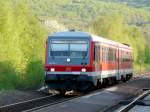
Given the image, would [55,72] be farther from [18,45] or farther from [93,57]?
[18,45]

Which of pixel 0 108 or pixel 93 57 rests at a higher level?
pixel 93 57

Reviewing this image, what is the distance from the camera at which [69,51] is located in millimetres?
29016

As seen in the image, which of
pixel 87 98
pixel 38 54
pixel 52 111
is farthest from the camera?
pixel 38 54

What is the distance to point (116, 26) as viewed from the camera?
101375 mm

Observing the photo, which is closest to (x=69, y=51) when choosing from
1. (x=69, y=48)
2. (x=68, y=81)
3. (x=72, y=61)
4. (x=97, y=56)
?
(x=69, y=48)

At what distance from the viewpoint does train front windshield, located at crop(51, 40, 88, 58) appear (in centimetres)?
2897

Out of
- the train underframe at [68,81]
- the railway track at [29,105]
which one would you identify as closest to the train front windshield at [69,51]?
the train underframe at [68,81]

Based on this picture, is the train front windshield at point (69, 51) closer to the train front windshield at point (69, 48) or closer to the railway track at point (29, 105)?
the train front windshield at point (69, 48)

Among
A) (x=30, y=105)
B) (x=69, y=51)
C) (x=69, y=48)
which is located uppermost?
(x=69, y=48)

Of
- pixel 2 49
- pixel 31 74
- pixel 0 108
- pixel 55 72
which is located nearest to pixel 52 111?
pixel 0 108

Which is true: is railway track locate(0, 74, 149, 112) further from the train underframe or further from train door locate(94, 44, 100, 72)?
train door locate(94, 44, 100, 72)

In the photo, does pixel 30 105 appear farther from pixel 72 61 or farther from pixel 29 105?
pixel 72 61

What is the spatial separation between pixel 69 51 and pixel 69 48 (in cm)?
16

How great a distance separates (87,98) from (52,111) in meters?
6.59
